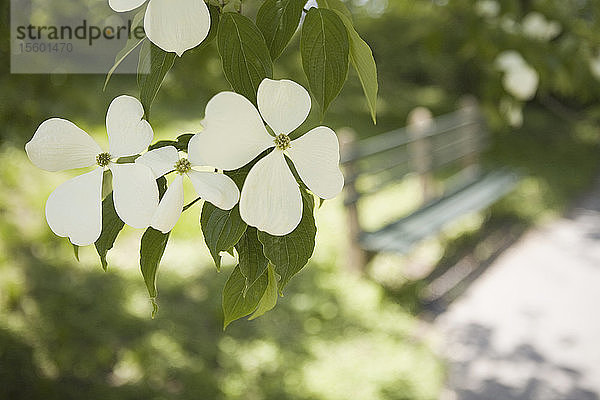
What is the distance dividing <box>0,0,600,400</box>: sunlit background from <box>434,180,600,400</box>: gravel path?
52 mm

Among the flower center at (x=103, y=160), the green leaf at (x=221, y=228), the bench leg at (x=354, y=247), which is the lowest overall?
the bench leg at (x=354, y=247)

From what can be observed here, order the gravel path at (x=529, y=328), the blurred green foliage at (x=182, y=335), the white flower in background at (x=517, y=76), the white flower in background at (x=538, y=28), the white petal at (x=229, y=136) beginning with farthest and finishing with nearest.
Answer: the gravel path at (x=529, y=328)
the blurred green foliage at (x=182, y=335)
the white flower in background at (x=538, y=28)
the white flower in background at (x=517, y=76)
the white petal at (x=229, y=136)

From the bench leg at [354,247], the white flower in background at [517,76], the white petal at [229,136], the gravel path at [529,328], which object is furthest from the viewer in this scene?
the bench leg at [354,247]

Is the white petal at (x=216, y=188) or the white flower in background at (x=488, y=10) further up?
the white flower in background at (x=488, y=10)

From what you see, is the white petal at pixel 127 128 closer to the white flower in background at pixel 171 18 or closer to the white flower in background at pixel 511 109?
the white flower in background at pixel 171 18

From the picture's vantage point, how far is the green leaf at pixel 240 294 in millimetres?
325

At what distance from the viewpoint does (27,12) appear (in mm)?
863

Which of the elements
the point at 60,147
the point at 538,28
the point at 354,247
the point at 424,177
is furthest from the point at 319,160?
the point at 424,177

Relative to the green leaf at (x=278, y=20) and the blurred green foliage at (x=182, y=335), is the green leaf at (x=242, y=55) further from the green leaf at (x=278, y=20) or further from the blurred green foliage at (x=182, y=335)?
the blurred green foliage at (x=182, y=335)

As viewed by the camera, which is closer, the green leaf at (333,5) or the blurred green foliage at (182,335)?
the green leaf at (333,5)

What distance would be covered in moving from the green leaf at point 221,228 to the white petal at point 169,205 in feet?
0.08

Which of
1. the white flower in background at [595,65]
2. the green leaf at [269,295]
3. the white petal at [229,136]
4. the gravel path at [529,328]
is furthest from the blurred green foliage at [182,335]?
the white petal at [229,136]

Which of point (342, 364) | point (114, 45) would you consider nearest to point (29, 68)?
point (114, 45)

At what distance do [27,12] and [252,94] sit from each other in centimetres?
72
